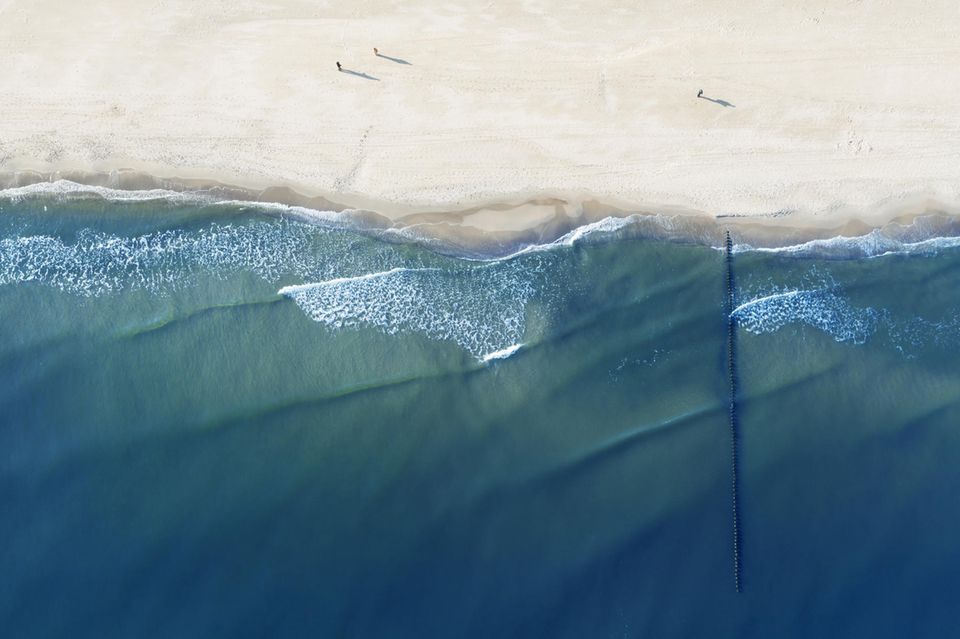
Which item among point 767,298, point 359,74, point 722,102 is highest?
point 359,74

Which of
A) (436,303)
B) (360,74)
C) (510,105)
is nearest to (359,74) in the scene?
(360,74)

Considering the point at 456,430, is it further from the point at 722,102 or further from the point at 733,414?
the point at 722,102

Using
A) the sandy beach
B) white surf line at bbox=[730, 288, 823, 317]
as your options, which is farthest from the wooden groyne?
the sandy beach

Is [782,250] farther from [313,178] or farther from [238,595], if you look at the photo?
[238,595]

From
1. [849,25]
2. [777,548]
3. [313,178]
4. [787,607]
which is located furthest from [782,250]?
[313,178]

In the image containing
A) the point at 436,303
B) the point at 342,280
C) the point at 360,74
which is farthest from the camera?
the point at 360,74

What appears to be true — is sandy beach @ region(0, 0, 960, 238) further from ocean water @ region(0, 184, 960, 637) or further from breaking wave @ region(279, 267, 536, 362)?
breaking wave @ region(279, 267, 536, 362)

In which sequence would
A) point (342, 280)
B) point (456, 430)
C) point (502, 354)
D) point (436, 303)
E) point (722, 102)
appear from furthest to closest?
point (722, 102) < point (342, 280) < point (436, 303) < point (502, 354) < point (456, 430)
